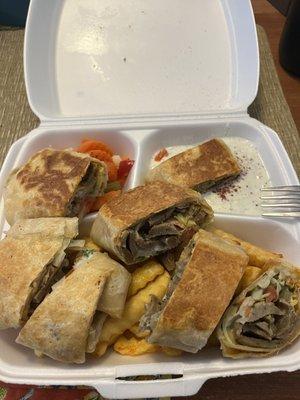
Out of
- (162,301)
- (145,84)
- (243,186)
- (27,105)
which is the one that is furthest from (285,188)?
(27,105)

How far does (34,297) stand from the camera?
4.85 ft

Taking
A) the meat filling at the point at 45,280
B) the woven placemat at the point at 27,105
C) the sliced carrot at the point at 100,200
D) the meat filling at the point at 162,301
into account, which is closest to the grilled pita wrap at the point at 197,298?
the meat filling at the point at 162,301

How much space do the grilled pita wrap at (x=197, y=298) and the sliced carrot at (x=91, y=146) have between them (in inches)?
33.9

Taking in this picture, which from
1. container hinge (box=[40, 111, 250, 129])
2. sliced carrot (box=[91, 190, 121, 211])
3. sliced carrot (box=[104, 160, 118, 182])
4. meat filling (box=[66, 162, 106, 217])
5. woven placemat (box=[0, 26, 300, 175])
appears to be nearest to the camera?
meat filling (box=[66, 162, 106, 217])

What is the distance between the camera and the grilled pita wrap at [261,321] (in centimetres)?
139

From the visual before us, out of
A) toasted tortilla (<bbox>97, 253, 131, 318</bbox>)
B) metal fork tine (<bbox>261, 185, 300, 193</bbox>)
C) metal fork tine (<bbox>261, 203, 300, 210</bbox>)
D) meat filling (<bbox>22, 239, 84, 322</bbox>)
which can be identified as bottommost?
metal fork tine (<bbox>261, 203, 300, 210</bbox>)

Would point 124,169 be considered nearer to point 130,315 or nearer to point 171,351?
point 130,315

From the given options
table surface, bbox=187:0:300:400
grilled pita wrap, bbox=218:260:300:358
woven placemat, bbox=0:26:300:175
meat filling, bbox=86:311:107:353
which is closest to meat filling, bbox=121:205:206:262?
meat filling, bbox=86:311:107:353

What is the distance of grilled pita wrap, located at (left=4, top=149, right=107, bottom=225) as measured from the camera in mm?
1716

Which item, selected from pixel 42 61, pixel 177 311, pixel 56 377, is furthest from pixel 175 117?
pixel 56 377

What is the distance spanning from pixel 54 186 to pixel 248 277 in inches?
33.6

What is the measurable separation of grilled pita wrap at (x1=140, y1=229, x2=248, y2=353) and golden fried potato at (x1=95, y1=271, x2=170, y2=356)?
65 mm

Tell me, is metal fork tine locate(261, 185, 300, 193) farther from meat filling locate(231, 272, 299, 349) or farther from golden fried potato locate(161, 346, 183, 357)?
golden fried potato locate(161, 346, 183, 357)

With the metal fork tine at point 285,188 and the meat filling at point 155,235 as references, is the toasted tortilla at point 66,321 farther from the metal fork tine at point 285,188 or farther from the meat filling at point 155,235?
the metal fork tine at point 285,188
